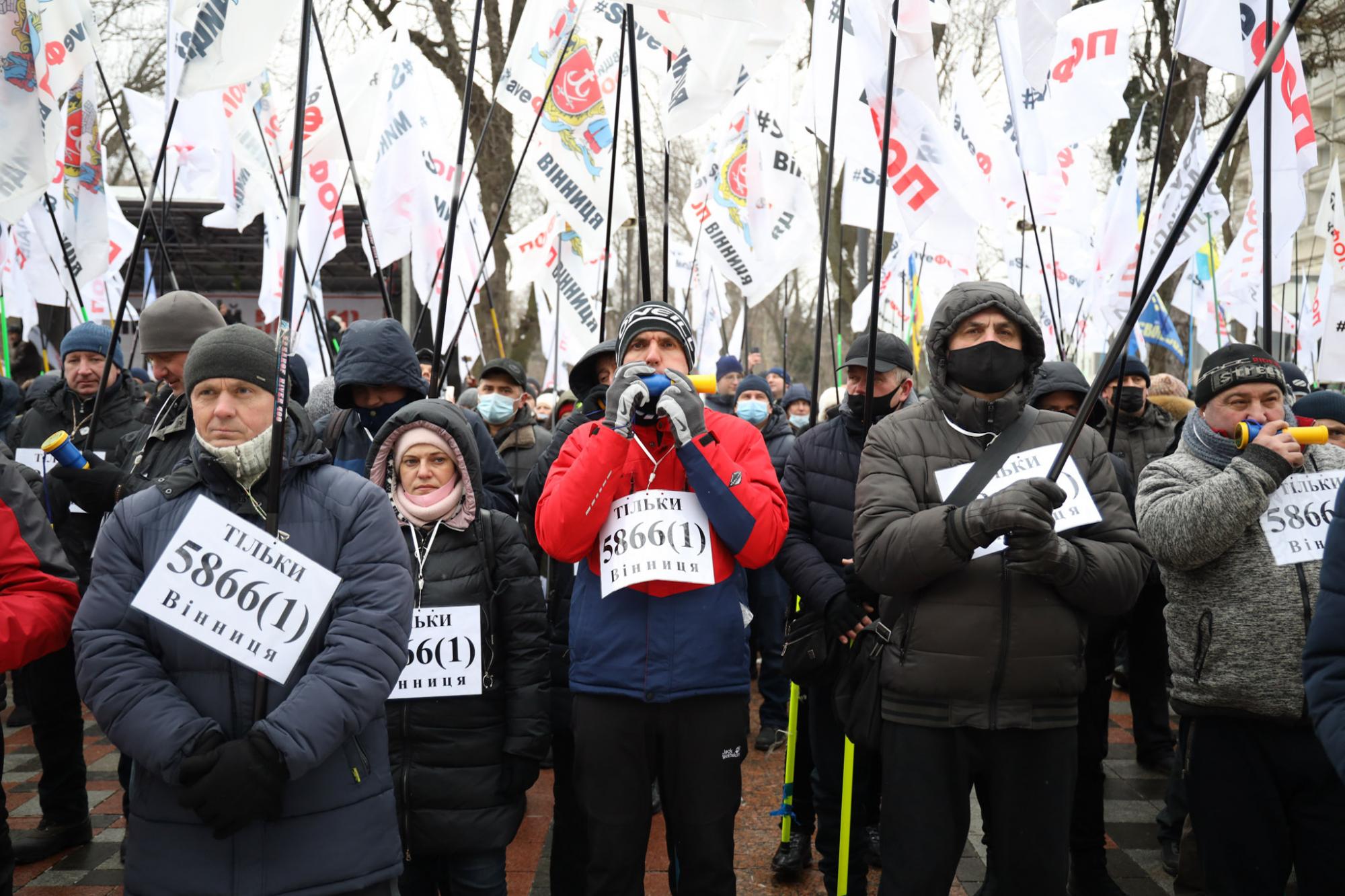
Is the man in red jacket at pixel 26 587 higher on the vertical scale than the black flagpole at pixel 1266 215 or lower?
lower

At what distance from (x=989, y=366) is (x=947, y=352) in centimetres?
13

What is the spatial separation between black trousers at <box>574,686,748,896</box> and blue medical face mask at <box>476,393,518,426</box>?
3495 millimetres

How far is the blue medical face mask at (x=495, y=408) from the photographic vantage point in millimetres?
6234

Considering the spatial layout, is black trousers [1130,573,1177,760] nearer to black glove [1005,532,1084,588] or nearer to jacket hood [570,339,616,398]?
black glove [1005,532,1084,588]

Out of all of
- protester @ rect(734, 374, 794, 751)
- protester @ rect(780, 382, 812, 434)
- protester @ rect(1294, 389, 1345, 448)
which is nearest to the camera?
protester @ rect(1294, 389, 1345, 448)

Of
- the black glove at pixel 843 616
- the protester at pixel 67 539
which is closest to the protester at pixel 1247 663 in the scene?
the black glove at pixel 843 616

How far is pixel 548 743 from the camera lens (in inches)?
119

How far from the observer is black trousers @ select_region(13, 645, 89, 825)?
4.31 meters

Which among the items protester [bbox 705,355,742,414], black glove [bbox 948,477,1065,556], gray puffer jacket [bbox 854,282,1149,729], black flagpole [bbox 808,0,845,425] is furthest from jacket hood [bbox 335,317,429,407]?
protester [bbox 705,355,742,414]

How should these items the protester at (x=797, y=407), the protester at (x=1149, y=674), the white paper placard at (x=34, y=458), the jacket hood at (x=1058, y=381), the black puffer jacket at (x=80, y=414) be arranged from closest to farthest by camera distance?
the jacket hood at (x=1058, y=381) → the white paper placard at (x=34, y=458) → the protester at (x=1149, y=674) → the black puffer jacket at (x=80, y=414) → the protester at (x=797, y=407)

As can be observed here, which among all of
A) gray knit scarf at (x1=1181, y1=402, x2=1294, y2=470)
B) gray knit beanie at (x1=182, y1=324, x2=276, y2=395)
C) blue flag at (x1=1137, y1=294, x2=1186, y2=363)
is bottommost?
gray knit scarf at (x1=1181, y1=402, x2=1294, y2=470)

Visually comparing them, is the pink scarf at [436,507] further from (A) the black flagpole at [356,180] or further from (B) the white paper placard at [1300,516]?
(B) the white paper placard at [1300,516]

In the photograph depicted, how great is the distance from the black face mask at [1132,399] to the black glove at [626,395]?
150 inches

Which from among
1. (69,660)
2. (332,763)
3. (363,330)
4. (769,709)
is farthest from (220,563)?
(769,709)
